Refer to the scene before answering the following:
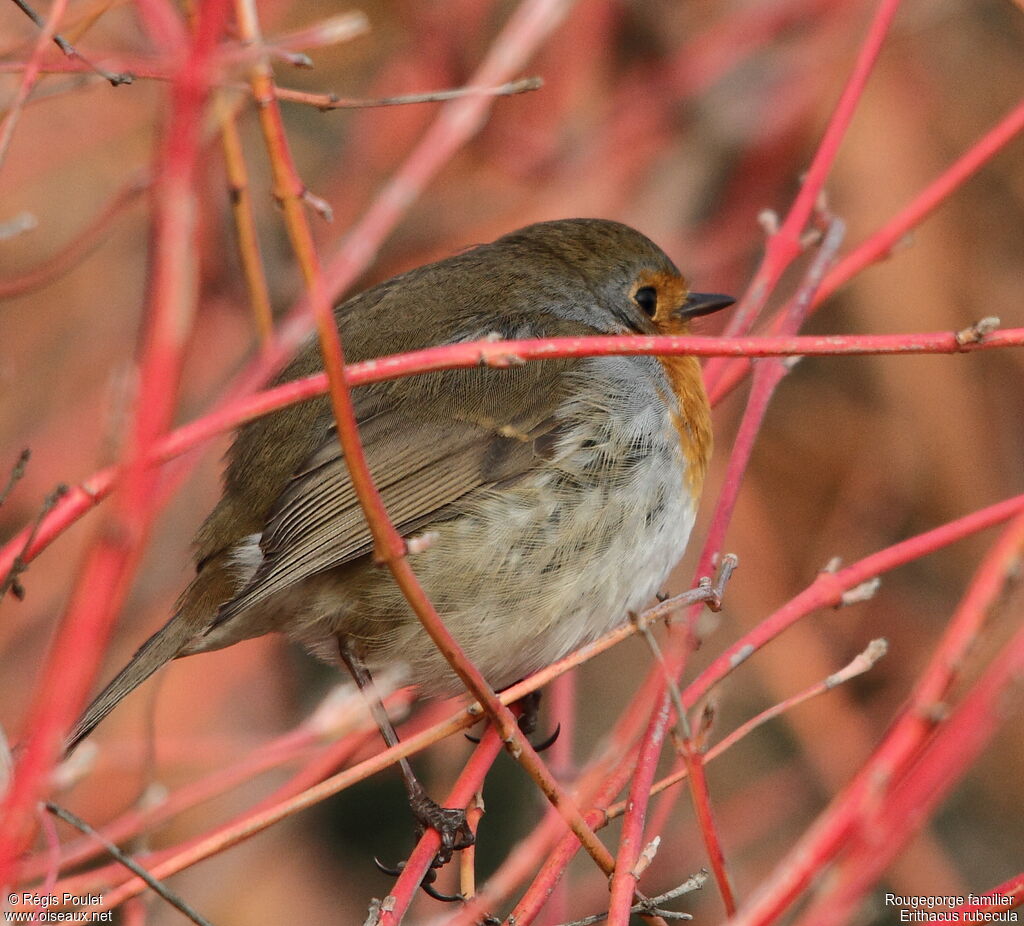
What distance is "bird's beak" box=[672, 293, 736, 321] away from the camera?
9.87ft

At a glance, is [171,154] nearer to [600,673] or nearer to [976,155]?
[976,155]

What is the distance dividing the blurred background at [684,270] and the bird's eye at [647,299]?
1023mm

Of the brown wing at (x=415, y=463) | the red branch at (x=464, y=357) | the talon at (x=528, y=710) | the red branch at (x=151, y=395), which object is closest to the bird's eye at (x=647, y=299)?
the brown wing at (x=415, y=463)

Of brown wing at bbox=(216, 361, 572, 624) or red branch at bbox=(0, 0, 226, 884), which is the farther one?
brown wing at bbox=(216, 361, 572, 624)

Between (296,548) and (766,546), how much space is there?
2.26 metres

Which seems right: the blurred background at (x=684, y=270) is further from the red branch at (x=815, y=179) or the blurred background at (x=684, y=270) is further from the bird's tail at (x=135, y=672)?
the red branch at (x=815, y=179)

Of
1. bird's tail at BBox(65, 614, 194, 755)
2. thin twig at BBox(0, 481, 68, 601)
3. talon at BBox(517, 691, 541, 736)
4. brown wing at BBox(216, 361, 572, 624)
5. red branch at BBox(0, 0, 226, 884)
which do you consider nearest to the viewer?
red branch at BBox(0, 0, 226, 884)

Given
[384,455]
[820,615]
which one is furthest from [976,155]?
[820,615]

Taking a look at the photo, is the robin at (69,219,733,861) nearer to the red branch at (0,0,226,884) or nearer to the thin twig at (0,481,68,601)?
the thin twig at (0,481,68,601)

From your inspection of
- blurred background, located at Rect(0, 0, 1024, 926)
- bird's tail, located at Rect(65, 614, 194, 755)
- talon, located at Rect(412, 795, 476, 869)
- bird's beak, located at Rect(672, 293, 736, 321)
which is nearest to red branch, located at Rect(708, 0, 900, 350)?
bird's beak, located at Rect(672, 293, 736, 321)

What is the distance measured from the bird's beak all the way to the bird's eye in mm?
55

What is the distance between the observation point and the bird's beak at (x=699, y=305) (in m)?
3.01

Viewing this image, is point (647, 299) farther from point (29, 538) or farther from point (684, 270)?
point (29, 538)

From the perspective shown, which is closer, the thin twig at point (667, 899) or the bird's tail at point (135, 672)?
the thin twig at point (667, 899)
